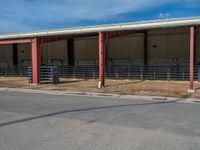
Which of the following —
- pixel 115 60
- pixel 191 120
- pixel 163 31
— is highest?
pixel 163 31

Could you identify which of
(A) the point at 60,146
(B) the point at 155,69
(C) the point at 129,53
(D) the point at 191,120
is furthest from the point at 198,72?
(A) the point at 60,146

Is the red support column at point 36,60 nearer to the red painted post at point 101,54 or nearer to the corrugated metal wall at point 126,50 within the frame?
the red painted post at point 101,54

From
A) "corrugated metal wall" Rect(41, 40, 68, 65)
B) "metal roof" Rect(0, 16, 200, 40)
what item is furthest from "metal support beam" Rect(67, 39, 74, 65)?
"metal roof" Rect(0, 16, 200, 40)

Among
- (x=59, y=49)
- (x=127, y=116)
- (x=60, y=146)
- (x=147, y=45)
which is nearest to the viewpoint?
(x=60, y=146)

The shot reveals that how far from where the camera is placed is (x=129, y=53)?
93.0 feet

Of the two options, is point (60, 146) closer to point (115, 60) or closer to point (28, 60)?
point (115, 60)

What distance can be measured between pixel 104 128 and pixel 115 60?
910 inches

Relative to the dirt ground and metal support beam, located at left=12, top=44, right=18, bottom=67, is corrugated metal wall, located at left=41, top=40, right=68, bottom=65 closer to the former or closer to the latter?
metal support beam, located at left=12, top=44, right=18, bottom=67

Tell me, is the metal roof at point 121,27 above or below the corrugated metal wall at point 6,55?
above

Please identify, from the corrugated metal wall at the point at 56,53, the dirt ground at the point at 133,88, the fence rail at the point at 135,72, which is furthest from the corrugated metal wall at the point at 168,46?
the corrugated metal wall at the point at 56,53

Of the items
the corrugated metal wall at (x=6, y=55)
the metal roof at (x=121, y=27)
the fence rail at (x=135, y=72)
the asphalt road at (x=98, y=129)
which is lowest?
the asphalt road at (x=98, y=129)

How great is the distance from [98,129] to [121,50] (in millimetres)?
22946

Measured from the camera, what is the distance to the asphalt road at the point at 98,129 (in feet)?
16.9

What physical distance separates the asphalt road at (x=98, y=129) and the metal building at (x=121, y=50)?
9524 millimetres
